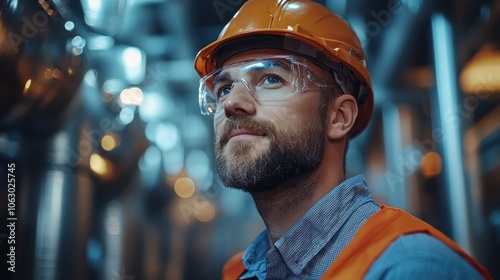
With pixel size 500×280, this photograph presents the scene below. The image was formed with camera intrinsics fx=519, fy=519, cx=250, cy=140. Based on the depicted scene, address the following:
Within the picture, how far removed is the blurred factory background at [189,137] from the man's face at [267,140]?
1.32m

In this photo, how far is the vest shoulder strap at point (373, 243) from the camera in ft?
4.84

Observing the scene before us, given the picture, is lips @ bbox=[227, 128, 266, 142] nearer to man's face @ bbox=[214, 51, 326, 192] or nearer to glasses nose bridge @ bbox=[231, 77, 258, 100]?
man's face @ bbox=[214, 51, 326, 192]

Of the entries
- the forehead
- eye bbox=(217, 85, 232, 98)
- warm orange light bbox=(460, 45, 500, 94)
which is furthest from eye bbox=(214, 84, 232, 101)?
warm orange light bbox=(460, 45, 500, 94)

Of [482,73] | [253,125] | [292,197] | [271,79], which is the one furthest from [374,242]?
[482,73]

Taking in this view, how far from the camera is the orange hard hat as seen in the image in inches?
79.0

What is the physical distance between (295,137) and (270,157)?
124 millimetres

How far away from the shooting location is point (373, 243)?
5.04 feet

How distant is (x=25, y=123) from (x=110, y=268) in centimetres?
109

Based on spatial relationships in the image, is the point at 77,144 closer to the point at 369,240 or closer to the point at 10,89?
the point at 10,89

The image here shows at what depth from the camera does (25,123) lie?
2645 mm

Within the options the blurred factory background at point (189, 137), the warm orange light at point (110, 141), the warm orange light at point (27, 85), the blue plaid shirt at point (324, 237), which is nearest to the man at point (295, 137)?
the blue plaid shirt at point (324, 237)

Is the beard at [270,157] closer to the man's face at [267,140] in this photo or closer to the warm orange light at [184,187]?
the man's face at [267,140]

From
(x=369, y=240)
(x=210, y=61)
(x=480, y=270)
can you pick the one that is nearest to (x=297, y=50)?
(x=210, y=61)

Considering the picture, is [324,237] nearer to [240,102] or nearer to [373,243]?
[373,243]
